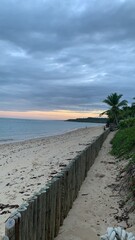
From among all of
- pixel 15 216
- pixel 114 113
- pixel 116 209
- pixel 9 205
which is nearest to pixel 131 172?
pixel 116 209

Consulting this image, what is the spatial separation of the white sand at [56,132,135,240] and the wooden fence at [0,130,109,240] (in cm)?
19

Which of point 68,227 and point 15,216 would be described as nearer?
point 15,216

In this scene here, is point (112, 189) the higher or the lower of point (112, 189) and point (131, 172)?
the lower

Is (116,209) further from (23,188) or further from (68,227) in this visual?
(23,188)

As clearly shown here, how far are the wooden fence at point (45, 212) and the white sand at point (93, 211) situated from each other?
19 cm

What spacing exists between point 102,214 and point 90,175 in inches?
132

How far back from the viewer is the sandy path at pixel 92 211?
480 centimetres

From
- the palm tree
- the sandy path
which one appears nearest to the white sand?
the sandy path

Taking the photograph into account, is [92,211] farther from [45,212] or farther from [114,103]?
[114,103]

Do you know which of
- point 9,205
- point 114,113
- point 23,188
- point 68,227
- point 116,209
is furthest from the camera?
point 114,113

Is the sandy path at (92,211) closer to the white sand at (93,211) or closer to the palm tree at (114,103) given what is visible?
the white sand at (93,211)

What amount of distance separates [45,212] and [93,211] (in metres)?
2.05

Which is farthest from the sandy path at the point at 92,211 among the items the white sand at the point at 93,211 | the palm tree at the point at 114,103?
the palm tree at the point at 114,103

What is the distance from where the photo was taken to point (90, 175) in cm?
905
